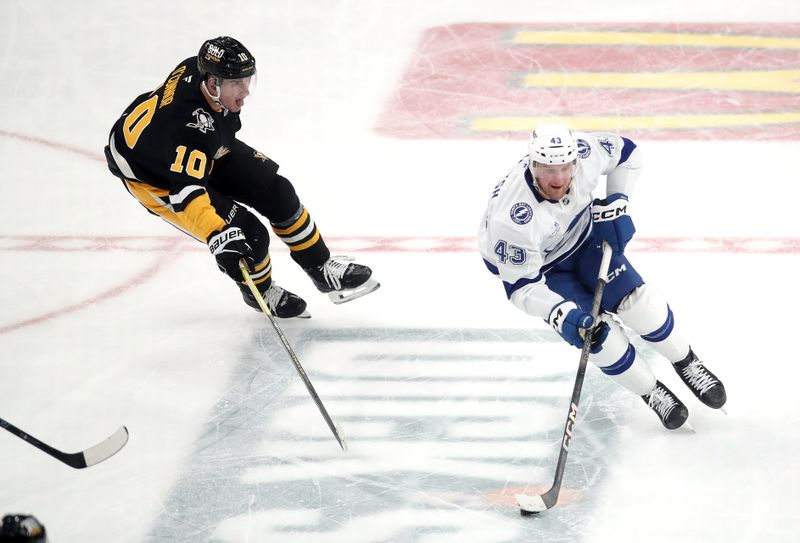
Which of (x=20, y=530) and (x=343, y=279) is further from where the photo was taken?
(x=343, y=279)

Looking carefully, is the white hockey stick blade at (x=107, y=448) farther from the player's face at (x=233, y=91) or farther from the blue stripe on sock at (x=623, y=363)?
the blue stripe on sock at (x=623, y=363)

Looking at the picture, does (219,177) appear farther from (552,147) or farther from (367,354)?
(552,147)

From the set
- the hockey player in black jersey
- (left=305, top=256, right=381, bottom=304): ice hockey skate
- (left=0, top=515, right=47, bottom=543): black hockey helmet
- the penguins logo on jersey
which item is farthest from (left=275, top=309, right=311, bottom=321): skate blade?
(left=0, top=515, right=47, bottom=543): black hockey helmet

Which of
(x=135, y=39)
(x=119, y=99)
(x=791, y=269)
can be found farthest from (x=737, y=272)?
(x=135, y=39)

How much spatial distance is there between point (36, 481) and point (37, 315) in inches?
42.9

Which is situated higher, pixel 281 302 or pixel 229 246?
pixel 229 246

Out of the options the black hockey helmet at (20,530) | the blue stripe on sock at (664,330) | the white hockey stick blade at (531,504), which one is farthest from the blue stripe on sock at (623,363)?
the black hockey helmet at (20,530)

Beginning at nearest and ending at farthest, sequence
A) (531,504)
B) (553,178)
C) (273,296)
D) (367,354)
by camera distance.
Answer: (531,504)
(553,178)
(367,354)
(273,296)

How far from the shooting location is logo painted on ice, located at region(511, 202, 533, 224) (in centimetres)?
347

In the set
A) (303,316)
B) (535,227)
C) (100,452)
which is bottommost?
(303,316)

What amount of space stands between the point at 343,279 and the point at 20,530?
7.13 ft

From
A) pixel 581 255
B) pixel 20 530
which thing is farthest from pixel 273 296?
pixel 20 530

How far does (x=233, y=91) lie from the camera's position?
13.2ft

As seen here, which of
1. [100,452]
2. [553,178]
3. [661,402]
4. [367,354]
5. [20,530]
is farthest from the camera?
[367,354]
